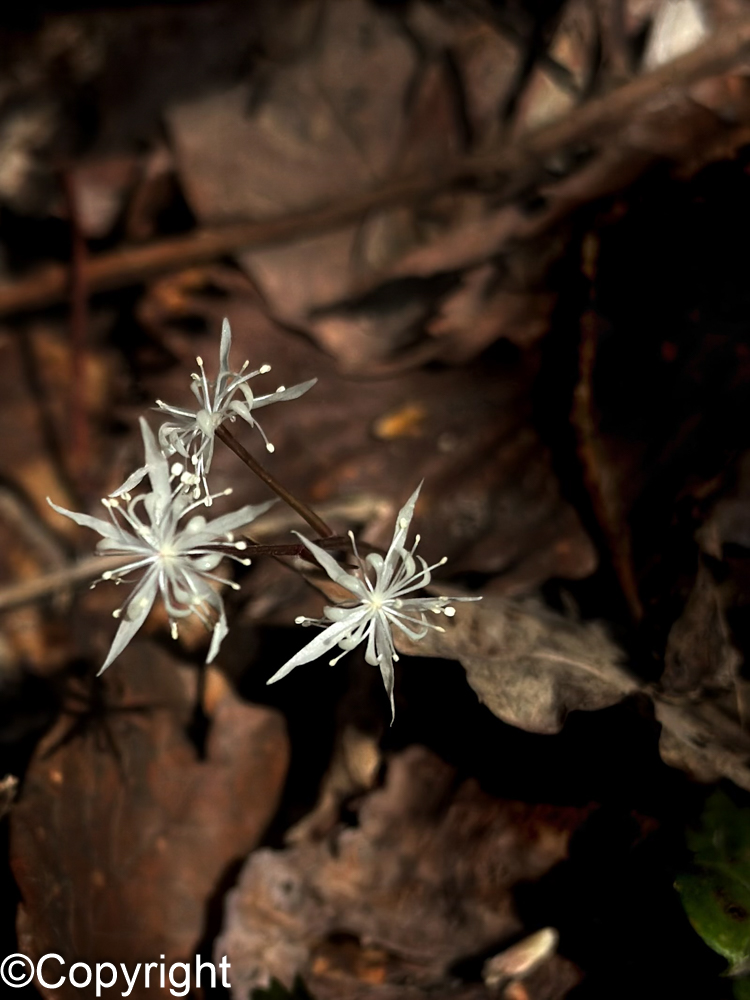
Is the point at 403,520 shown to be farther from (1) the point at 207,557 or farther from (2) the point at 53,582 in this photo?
(2) the point at 53,582

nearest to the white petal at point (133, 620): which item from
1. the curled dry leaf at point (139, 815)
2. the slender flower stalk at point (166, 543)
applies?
the slender flower stalk at point (166, 543)

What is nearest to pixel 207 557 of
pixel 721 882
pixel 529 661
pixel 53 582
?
pixel 529 661

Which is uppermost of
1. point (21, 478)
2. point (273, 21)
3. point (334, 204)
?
point (273, 21)

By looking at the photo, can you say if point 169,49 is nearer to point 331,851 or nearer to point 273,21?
point 273,21

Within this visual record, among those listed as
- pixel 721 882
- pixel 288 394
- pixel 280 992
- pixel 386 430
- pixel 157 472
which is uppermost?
pixel 386 430

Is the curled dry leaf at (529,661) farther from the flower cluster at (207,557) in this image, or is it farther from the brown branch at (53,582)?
the brown branch at (53,582)

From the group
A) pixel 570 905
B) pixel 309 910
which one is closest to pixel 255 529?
pixel 309 910
